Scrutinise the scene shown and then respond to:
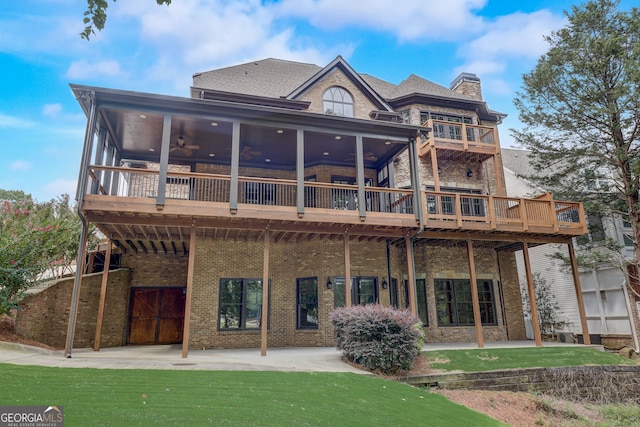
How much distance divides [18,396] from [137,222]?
5964mm

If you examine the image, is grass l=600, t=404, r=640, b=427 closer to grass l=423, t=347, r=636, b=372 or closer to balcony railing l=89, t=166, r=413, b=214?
grass l=423, t=347, r=636, b=372

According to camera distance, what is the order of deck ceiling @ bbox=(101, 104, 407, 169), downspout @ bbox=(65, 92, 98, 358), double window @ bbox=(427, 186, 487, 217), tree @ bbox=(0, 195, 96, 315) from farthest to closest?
double window @ bbox=(427, 186, 487, 217) < deck ceiling @ bbox=(101, 104, 407, 169) < tree @ bbox=(0, 195, 96, 315) < downspout @ bbox=(65, 92, 98, 358)

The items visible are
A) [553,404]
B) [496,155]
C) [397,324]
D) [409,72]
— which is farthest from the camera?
[409,72]

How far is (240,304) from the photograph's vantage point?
537 inches

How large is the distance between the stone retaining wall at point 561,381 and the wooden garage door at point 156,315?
9.74 m

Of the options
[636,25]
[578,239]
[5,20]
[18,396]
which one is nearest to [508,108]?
[636,25]

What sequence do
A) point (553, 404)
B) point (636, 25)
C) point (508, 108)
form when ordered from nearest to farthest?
point (553, 404) → point (636, 25) → point (508, 108)

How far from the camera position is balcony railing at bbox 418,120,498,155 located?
15.8m

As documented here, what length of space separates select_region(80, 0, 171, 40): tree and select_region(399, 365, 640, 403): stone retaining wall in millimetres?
8581

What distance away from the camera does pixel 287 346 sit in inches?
531

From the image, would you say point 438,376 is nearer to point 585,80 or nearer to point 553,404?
point 553,404

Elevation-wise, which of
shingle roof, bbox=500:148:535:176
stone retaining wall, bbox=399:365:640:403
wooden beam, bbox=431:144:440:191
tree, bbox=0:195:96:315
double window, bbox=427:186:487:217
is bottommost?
stone retaining wall, bbox=399:365:640:403

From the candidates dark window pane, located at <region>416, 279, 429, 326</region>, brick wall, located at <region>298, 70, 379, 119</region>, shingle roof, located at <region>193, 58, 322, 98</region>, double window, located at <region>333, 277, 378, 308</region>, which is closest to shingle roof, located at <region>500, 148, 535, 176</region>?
brick wall, located at <region>298, 70, 379, 119</region>

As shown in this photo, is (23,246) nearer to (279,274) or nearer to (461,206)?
(279,274)
